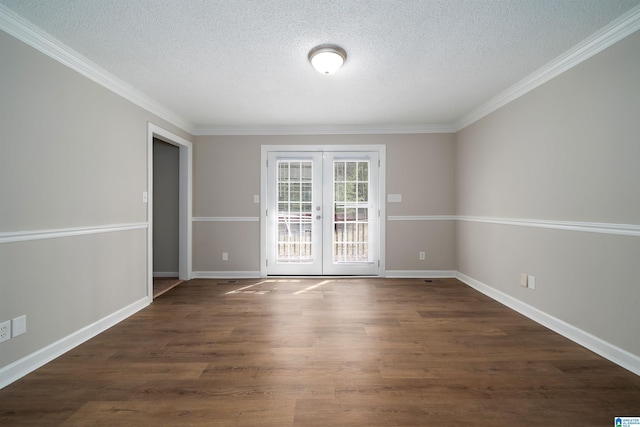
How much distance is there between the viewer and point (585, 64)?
93.4 inches

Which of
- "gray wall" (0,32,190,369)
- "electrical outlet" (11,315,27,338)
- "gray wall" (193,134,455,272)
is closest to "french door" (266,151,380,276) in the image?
"gray wall" (193,134,455,272)

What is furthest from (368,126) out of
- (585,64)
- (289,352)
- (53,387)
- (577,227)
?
(53,387)

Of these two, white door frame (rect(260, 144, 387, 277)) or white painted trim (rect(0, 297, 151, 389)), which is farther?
white door frame (rect(260, 144, 387, 277))

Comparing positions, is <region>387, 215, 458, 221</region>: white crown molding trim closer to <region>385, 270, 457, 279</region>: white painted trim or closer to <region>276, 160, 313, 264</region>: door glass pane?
<region>385, 270, 457, 279</region>: white painted trim

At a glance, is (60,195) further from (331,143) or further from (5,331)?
(331,143)

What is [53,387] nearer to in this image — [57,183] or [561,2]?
[57,183]

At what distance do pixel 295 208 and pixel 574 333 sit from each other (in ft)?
11.7

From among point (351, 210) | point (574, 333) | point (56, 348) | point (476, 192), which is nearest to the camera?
point (56, 348)

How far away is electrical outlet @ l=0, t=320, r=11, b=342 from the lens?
1.87 metres

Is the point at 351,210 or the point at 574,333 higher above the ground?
the point at 351,210

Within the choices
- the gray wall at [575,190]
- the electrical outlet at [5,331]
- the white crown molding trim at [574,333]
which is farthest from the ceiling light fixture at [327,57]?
the white crown molding trim at [574,333]

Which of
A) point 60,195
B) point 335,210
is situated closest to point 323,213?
point 335,210

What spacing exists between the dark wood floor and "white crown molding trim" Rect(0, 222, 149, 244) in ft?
3.05

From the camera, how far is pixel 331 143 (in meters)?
4.64
